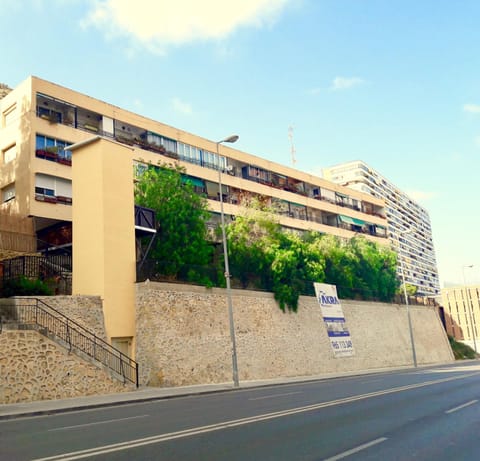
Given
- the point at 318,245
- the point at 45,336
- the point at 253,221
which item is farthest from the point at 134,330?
the point at 318,245

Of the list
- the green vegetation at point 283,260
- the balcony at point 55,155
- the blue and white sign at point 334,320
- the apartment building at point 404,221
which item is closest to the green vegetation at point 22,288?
the balcony at point 55,155

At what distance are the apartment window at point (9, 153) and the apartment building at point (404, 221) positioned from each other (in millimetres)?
77320

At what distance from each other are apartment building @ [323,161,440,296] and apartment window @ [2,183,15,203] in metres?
77.5

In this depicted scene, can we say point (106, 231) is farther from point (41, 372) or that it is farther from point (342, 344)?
point (342, 344)

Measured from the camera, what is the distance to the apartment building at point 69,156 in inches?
1273

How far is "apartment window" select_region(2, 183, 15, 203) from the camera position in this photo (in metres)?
34.0

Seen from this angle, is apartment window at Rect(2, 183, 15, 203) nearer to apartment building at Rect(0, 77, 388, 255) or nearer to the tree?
apartment building at Rect(0, 77, 388, 255)

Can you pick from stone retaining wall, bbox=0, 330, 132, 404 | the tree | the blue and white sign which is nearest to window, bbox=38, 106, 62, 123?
the tree

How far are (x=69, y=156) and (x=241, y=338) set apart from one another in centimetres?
1704

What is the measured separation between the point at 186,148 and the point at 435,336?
33.5 m

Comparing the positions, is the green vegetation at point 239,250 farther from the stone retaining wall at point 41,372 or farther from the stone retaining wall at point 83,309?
the stone retaining wall at point 41,372

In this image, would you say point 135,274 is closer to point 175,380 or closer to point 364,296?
point 175,380

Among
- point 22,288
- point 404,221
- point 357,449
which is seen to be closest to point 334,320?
point 22,288

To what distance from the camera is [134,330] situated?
2369 cm
